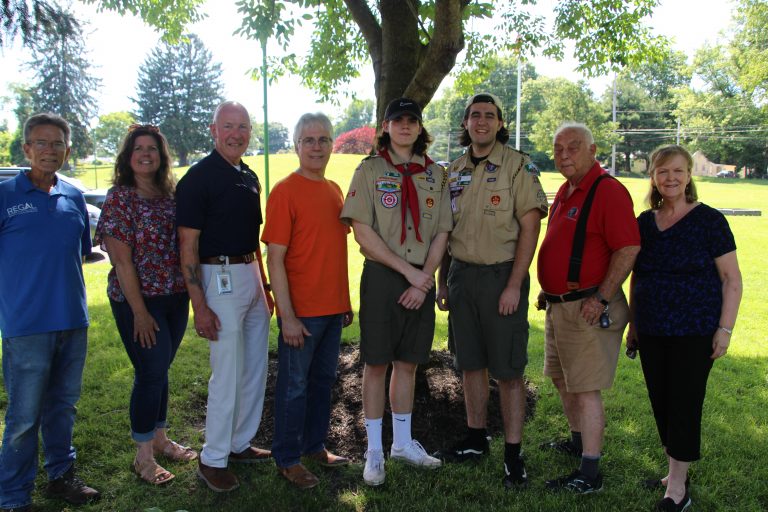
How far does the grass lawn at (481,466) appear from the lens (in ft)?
10.9

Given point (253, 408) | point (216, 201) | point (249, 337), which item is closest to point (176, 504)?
point (253, 408)

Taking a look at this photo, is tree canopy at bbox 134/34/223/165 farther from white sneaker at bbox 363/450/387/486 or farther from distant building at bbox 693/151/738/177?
white sneaker at bbox 363/450/387/486

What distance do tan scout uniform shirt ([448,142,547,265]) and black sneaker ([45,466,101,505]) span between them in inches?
106

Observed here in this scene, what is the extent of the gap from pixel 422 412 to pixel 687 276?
215 cm

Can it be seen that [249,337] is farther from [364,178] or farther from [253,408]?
[364,178]

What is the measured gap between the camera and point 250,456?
3811 millimetres

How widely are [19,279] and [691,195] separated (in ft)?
12.9

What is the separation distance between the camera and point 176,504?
331cm

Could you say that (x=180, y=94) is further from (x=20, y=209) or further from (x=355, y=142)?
(x=20, y=209)

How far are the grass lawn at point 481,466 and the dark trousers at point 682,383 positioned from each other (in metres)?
0.40

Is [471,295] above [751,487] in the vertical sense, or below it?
above

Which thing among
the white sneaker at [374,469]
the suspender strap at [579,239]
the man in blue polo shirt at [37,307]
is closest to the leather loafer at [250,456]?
the white sneaker at [374,469]

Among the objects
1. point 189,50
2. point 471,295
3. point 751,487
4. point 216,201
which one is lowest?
point 751,487

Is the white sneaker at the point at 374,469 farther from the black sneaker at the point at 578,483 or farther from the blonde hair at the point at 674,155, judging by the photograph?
the blonde hair at the point at 674,155
